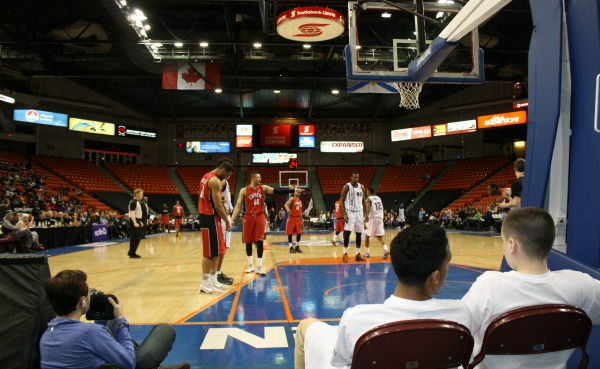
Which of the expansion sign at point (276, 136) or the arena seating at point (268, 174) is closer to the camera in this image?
the expansion sign at point (276, 136)

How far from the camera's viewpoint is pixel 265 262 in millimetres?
9102

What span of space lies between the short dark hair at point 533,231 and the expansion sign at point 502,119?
89.5 feet

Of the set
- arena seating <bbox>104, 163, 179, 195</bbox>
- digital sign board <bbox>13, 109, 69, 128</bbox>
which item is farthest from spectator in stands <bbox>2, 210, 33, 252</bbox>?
arena seating <bbox>104, 163, 179, 195</bbox>

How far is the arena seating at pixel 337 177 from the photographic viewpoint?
103 ft

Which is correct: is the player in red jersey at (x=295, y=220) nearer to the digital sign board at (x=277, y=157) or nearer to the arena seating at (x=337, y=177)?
the arena seating at (x=337, y=177)

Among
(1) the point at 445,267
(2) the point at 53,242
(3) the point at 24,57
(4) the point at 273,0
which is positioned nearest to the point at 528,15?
(4) the point at 273,0

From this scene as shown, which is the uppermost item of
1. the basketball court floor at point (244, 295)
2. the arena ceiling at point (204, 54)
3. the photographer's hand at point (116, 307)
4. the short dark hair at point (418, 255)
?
the arena ceiling at point (204, 54)

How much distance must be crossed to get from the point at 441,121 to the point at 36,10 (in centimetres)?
2733

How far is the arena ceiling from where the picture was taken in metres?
17.1

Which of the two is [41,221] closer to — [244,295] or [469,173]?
[244,295]

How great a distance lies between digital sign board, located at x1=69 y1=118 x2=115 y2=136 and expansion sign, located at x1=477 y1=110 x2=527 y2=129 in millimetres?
27163

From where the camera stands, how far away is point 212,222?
5.83 m

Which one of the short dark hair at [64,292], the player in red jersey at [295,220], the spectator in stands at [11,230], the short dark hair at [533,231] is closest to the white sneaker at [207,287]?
the short dark hair at [64,292]

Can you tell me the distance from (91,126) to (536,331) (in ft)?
101
